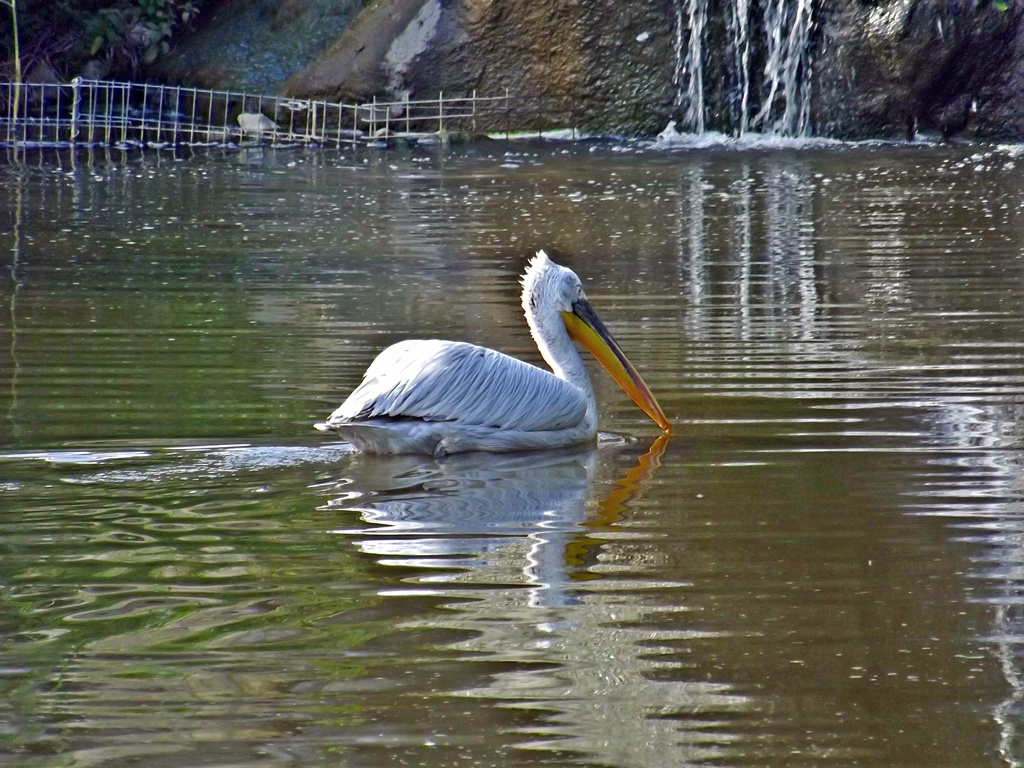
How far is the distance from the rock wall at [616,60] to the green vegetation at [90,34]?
1.72 ft

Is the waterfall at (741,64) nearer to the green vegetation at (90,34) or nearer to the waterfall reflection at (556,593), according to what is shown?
the green vegetation at (90,34)

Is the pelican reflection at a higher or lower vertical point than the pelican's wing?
lower

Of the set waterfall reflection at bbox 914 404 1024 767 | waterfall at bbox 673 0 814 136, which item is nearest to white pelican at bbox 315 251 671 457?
waterfall reflection at bbox 914 404 1024 767

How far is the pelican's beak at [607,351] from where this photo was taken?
6070mm

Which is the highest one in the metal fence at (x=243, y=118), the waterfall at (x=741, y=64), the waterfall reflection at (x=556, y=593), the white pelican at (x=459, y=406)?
the waterfall at (x=741, y=64)

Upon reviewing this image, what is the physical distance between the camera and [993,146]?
57.6 ft

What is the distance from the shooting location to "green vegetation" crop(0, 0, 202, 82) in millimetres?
21031

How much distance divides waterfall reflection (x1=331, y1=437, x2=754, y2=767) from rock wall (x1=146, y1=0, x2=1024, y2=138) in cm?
1420

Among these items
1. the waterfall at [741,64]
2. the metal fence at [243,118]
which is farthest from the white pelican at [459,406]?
the waterfall at [741,64]

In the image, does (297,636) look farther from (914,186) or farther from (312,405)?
(914,186)

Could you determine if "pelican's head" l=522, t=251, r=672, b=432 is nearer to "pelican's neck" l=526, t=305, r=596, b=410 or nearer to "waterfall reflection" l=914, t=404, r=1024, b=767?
"pelican's neck" l=526, t=305, r=596, b=410

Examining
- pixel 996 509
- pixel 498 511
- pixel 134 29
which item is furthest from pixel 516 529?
pixel 134 29

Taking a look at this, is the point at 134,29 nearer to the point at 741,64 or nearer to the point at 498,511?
the point at 741,64

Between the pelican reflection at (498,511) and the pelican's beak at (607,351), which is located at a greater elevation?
the pelican's beak at (607,351)
